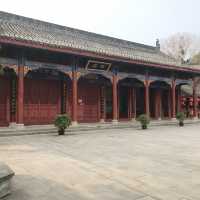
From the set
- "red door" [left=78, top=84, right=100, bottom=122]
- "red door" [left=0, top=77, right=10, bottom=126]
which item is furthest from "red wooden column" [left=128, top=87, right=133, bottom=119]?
"red door" [left=0, top=77, right=10, bottom=126]

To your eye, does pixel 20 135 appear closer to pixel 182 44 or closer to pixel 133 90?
pixel 133 90

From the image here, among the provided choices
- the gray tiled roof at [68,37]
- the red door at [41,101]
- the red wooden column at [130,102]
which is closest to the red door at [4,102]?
the red door at [41,101]

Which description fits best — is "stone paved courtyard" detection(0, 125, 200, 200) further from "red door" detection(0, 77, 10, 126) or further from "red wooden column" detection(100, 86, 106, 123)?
"red wooden column" detection(100, 86, 106, 123)

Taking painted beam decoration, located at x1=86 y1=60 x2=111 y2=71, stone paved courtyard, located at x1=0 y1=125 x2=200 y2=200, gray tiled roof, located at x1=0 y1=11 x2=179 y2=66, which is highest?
gray tiled roof, located at x1=0 y1=11 x2=179 y2=66

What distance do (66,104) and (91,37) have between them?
586 cm

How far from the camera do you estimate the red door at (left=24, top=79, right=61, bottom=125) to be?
1227 cm

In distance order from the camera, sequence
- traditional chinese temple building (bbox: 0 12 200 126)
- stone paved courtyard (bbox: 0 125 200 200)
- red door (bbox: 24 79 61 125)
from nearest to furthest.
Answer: stone paved courtyard (bbox: 0 125 200 200) → traditional chinese temple building (bbox: 0 12 200 126) → red door (bbox: 24 79 61 125)

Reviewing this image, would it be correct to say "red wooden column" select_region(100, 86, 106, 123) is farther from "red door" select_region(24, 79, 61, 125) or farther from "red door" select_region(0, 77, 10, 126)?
"red door" select_region(0, 77, 10, 126)

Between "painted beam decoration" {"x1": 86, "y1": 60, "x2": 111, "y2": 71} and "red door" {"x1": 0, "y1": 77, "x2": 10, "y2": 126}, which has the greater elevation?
"painted beam decoration" {"x1": 86, "y1": 60, "x2": 111, "y2": 71}

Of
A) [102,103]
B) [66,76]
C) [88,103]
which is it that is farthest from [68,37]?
[102,103]

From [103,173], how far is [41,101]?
885cm

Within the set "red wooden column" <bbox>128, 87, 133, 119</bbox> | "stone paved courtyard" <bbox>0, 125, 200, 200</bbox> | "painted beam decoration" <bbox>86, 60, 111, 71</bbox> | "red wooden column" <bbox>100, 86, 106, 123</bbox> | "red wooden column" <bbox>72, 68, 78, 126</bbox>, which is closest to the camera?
"stone paved courtyard" <bbox>0, 125, 200, 200</bbox>

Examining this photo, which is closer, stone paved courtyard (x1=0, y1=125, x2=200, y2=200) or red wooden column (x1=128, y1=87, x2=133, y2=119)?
stone paved courtyard (x1=0, y1=125, x2=200, y2=200)

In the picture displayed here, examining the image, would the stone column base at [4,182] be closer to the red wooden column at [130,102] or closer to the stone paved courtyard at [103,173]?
the stone paved courtyard at [103,173]
